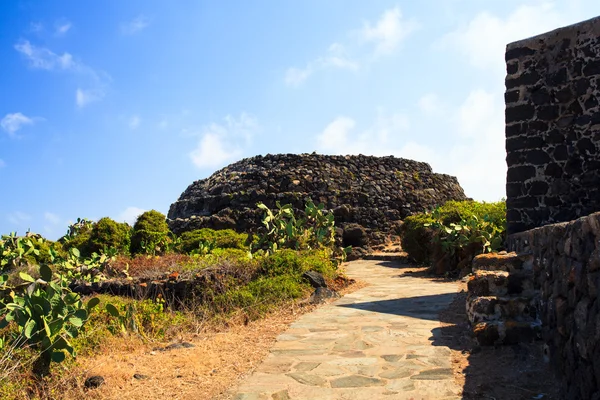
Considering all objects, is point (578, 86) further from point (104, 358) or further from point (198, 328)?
point (104, 358)

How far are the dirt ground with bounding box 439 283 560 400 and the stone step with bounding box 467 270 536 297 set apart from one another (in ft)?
1.85

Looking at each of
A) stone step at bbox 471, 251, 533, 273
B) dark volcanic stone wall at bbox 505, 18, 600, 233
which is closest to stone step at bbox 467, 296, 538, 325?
stone step at bbox 471, 251, 533, 273

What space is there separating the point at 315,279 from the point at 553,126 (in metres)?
4.86

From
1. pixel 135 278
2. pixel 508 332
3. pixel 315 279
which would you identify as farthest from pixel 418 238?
pixel 508 332

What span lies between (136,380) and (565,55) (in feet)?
26.8

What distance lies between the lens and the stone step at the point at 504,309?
563 cm

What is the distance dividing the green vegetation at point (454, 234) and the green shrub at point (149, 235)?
22.7ft

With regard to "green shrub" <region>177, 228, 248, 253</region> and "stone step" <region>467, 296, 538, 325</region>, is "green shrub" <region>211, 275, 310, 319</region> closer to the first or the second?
"stone step" <region>467, 296, 538, 325</region>

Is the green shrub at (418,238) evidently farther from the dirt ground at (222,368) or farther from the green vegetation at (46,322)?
the green vegetation at (46,322)

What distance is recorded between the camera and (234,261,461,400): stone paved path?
455 centimetres

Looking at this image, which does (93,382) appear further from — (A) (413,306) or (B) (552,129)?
(B) (552,129)

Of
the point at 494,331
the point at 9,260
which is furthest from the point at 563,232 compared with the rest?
the point at 9,260

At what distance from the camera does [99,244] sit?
14367 millimetres

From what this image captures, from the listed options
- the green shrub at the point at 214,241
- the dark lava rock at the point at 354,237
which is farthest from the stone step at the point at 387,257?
the green shrub at the point at 214,241
